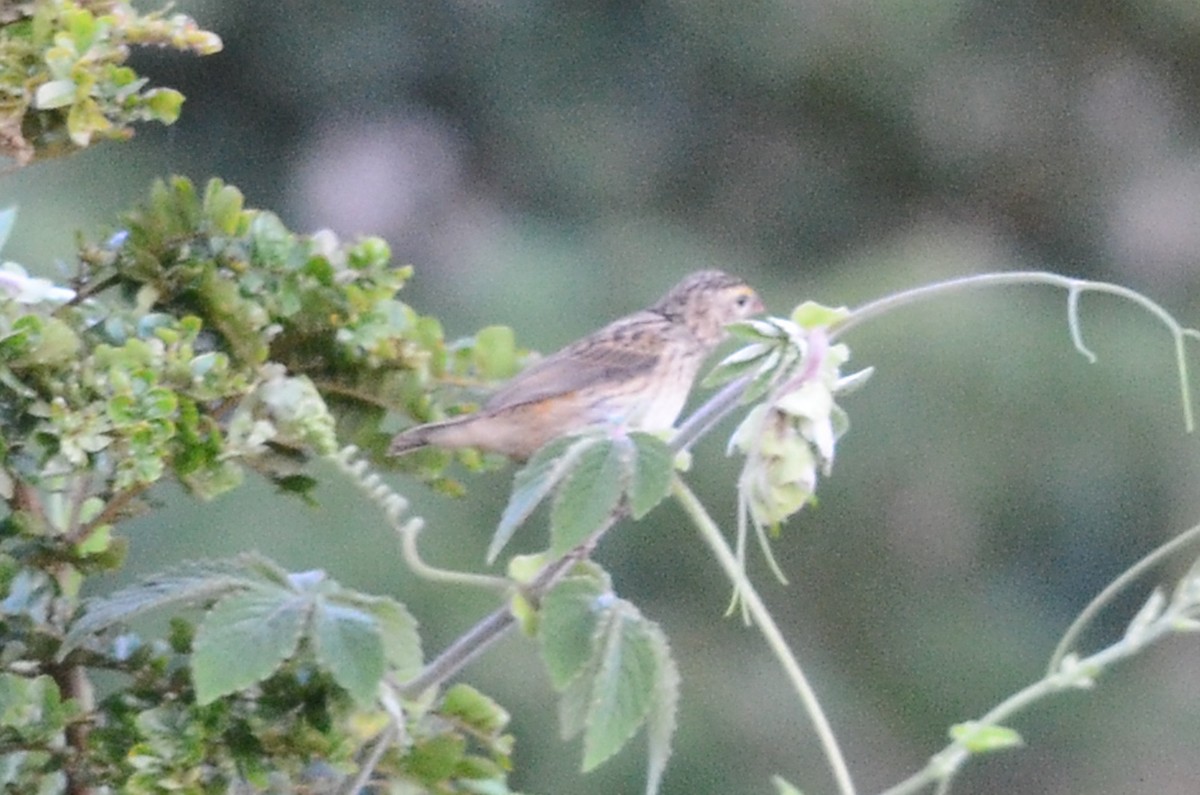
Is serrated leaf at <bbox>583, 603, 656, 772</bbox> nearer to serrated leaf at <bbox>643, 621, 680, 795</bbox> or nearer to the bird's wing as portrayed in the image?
serrated leaf at <bbox>643, 621, 680, 795</bbox>

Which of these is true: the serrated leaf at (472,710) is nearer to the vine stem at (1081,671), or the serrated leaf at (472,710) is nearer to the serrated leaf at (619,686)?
the serrated leaf at (619,686)

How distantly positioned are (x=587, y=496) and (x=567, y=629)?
0.19 ft

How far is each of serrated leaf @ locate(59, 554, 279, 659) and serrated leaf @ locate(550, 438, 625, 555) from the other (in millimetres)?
156

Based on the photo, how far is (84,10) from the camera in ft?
2.68

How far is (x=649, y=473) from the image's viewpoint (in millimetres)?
662

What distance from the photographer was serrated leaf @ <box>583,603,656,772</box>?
2.21ft

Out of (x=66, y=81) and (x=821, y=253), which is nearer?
(x=66, y=81)

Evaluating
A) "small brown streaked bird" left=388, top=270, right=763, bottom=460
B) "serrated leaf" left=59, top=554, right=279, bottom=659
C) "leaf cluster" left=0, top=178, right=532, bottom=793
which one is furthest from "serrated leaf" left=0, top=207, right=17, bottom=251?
"small brown streaked bird" left=388, top=270, right=763, bottom=460

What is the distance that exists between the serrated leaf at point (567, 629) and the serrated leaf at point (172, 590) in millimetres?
135

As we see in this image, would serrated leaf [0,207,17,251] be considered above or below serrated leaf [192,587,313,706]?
above

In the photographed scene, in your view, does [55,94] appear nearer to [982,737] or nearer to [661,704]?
[661,704]

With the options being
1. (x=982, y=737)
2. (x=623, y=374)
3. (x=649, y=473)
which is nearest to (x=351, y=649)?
(x=649, y=473)

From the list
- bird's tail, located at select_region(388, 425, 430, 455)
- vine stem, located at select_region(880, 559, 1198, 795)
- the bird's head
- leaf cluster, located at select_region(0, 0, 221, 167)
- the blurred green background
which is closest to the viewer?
vine stem, located at select_region(880, 559, 1198, 795)

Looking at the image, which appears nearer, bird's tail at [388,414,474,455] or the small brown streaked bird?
bird's tail at [388,414,474,455]
